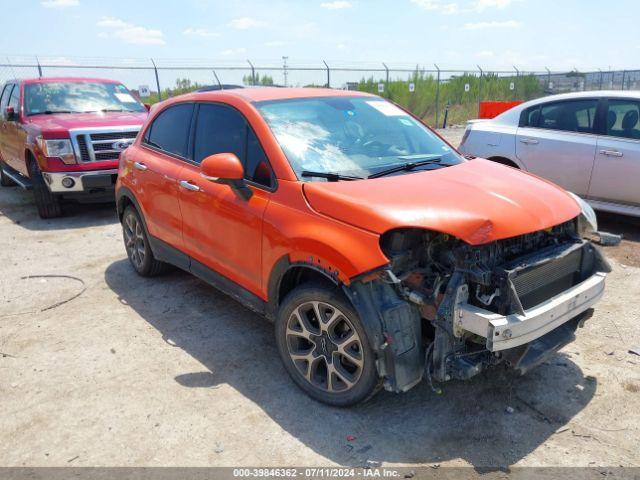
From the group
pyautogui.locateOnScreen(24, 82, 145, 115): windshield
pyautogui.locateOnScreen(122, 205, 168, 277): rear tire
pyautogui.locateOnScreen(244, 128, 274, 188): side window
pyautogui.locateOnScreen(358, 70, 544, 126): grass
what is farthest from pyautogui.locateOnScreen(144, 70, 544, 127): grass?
pyautogui.locateOnScreen(244, 128, 274, 188): side window

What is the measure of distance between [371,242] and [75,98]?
25.4 ft

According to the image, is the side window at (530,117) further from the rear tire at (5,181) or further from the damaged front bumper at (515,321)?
the rear tire at (5,181)

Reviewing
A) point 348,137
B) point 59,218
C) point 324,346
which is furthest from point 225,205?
point 59,218

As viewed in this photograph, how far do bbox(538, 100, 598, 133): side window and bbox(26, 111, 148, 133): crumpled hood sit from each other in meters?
5.94

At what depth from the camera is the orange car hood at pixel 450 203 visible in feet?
9.17

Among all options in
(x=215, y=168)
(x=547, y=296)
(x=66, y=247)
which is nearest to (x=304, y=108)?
(x=215, y=168)

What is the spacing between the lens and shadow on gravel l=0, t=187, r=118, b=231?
7.77 meters

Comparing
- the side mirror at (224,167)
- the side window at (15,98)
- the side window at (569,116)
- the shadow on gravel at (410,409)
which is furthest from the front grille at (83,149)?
the side window at (569,116)

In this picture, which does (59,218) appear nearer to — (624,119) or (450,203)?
(450,203)

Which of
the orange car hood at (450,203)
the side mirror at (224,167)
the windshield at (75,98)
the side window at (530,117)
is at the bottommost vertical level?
the orange car hood at (450,203)

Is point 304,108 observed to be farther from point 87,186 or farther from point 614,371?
→ point 87,186

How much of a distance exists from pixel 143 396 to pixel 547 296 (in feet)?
8.52

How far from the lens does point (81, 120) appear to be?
26.1ft

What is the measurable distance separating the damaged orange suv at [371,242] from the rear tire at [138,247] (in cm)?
99
